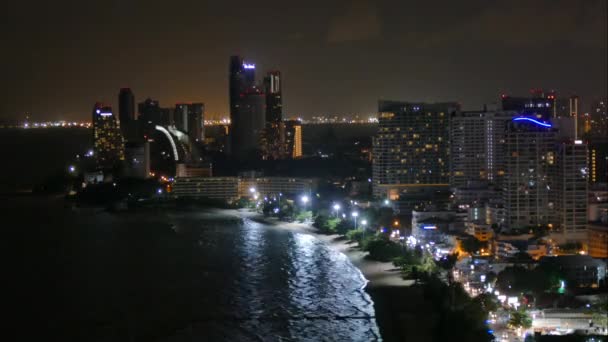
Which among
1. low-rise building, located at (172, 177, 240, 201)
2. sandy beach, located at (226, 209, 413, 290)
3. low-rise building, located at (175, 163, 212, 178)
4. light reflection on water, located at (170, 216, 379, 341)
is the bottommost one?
light reflection on water, located at (170, 216, 379, 341)

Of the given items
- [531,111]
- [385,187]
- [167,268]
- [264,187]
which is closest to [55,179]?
[264,187]

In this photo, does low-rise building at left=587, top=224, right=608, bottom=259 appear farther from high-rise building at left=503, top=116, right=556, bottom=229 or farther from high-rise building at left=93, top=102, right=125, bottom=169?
high-rise building at left=93, top=102, right=125, bottom=169

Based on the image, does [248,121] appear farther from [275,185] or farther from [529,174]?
[529,174]

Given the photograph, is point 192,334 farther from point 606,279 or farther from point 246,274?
point 606,279

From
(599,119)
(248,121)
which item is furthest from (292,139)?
(599,119)

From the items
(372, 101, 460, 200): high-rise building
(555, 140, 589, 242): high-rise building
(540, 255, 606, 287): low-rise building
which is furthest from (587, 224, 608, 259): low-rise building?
(372, 101, 460, 200): high-rise building

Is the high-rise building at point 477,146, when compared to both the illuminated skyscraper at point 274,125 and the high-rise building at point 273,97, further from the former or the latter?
the high-rise building at point 273,97
